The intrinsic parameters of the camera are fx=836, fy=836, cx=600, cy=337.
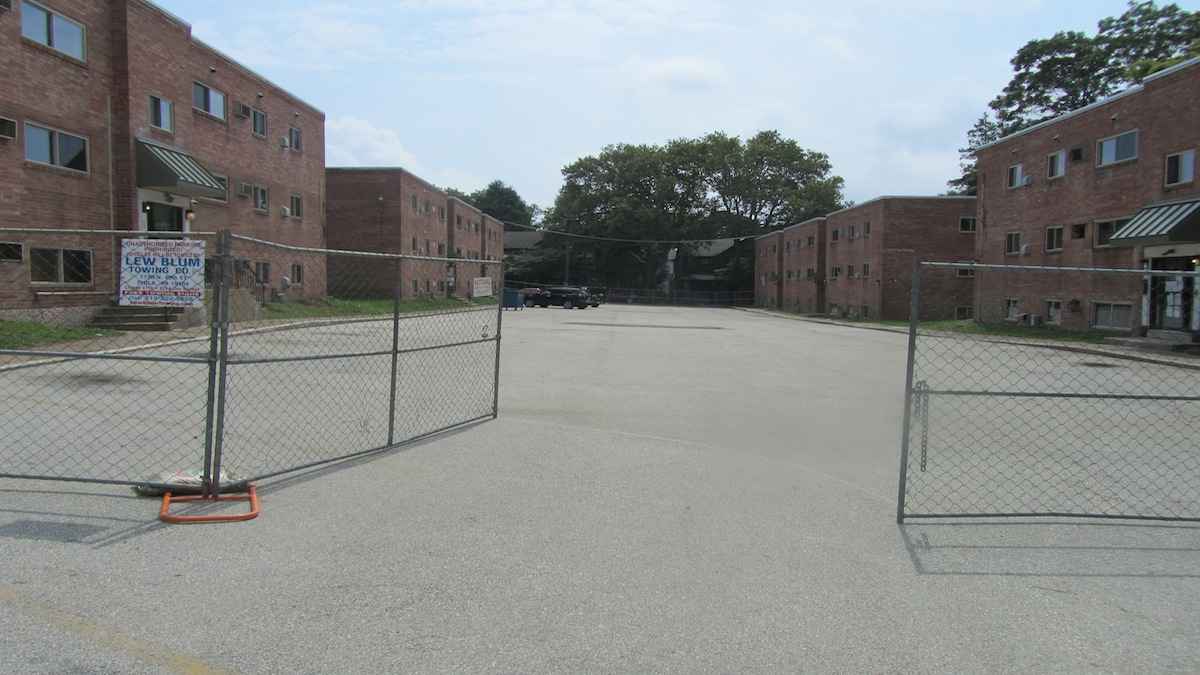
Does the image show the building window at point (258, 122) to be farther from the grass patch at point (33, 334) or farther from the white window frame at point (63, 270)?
the grass patch at point (33, 334)

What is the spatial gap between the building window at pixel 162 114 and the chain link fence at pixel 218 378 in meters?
4.98

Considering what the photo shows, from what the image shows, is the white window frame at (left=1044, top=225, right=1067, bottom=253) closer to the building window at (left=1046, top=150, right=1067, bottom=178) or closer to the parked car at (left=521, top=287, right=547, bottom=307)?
the building window at (left=1046, top=150, right=1067, bottom=178)

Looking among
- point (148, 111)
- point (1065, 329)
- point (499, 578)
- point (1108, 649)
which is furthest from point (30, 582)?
point (1065, 329)

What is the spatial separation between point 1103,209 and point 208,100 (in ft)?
99.6

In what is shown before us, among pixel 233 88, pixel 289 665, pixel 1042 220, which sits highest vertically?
pixel 233 88

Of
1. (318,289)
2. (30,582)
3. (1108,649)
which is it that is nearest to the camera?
(1108,649)

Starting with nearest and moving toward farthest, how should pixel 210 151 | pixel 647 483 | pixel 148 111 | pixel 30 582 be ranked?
1. pixel 30 582
2. pixel 647 483
3. pixel 148 111
4. pixel 210 151

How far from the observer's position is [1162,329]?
24.0 m

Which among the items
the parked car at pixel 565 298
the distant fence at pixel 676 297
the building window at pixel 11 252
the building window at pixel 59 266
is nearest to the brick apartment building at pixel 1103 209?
the building window at pixel 59 266

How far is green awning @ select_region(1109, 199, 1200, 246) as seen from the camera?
A: 891 inches

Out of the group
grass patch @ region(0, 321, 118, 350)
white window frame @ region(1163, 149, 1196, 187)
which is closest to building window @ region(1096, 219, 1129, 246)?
white window frame @ region(1163, 149, 1196, 187)

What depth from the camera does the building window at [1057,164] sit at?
31.1 m

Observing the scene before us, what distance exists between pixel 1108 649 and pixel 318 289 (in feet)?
103

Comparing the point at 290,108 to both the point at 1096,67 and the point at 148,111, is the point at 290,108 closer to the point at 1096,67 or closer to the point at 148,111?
the point at 148,111
